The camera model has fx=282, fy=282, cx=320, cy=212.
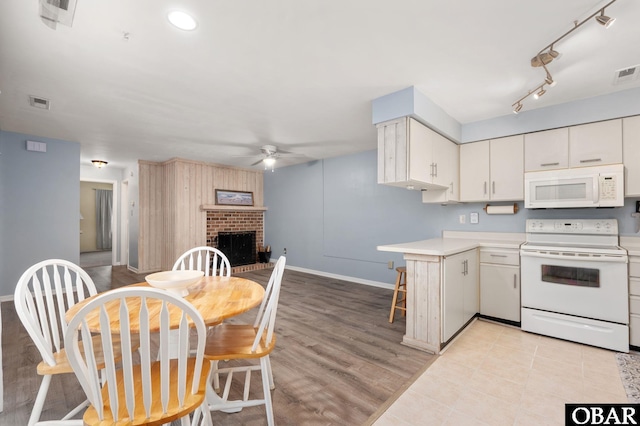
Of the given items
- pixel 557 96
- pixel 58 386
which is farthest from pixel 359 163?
pixel 58 386

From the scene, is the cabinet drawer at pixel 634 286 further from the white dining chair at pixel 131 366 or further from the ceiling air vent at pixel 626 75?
the white dining chair at pixel 131 366

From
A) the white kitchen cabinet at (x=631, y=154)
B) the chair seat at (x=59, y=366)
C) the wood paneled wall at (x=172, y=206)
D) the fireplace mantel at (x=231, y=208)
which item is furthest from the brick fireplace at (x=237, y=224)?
the white kitchen cabinet at (x=631, y=154)

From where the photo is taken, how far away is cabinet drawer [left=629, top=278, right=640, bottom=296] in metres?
2.46

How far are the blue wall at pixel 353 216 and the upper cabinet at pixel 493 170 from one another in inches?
11.1

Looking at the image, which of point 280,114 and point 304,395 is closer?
point 304,395

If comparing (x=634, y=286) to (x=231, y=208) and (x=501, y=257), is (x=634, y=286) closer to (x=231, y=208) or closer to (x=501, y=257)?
(x=501, y=257)

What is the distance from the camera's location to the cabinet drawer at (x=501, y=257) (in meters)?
3.02

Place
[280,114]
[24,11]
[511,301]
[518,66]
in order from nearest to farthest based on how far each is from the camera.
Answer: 1. [24,11]
2. [518,66]
3. [511,301]
4. [280,114]

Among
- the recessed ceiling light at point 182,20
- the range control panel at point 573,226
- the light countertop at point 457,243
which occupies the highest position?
the recessed ceiling light at point 182,20

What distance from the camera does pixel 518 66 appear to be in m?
2.26

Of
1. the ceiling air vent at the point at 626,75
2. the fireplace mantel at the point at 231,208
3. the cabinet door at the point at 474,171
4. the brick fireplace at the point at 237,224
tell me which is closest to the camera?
the ceiling air vent at the point at 626,75

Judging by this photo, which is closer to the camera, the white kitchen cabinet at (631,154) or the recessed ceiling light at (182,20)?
the recessed ceiling light at (182,20)

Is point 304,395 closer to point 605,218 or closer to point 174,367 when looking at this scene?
point 174,367

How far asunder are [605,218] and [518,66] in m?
1.91
